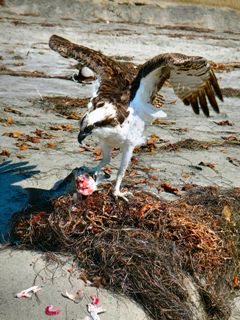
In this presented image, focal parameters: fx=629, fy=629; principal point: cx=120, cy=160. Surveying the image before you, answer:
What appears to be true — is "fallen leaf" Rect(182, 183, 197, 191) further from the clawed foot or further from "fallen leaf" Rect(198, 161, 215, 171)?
the clawed foot

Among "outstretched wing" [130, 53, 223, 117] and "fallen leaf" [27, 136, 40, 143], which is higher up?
"outstretched wing" [130, 53, 223, 117]

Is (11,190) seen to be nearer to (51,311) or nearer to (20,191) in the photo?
(20,191)

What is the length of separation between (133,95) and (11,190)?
197 cm


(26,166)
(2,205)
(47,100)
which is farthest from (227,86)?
(2,205)

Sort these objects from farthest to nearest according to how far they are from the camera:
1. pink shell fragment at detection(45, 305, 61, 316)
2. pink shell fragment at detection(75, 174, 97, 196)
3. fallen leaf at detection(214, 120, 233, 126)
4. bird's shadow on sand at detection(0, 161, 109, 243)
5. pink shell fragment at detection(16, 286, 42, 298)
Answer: fallen leaf at detection(214, 120, 233, 126) → bird's shadow on sand at detection(0, 161, 109, 243) → pink shell fragment at detection(75, 174, 97, 196) → pink shell fragment at detection(16, 286, 42, 298) → pink shell fragment at detection(45, 305, 61, 316)

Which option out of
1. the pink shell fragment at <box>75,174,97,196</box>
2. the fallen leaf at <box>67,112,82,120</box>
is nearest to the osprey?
the pink shell fragment at <box>75,174,97,196</box>

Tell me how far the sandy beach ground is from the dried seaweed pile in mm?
201

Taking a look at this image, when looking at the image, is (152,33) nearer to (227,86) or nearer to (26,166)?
(227,86)

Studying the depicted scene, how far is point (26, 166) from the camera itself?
7.98m

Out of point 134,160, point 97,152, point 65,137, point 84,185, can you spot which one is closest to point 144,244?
point 84,185

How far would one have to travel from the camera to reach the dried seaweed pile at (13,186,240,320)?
18.4 feet

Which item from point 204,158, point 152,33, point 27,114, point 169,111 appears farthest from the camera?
point 152,33

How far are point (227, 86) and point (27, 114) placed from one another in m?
6.55

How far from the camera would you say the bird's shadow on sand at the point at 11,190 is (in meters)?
6.69
